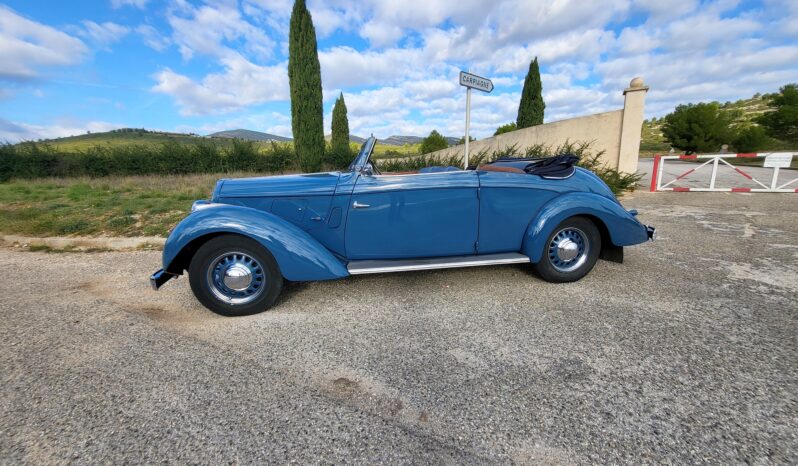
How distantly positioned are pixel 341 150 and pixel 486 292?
15708mm

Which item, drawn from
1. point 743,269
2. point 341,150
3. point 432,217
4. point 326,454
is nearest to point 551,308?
point 432,217

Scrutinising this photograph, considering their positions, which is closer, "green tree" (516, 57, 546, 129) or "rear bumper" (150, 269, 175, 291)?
"rear bumper" (150, 269, 175, 291)

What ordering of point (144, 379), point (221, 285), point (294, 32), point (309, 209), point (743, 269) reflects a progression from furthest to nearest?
point (294, 32) → point (743, 269) → point (309, 209) → point (221, 285) → point (144, 379)

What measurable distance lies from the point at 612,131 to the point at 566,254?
9643mm

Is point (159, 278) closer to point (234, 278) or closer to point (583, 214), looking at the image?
point (234, 278)

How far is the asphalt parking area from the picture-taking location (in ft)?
5.03

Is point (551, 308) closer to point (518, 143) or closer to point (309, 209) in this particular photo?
point (309, 209)

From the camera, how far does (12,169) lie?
16.1m

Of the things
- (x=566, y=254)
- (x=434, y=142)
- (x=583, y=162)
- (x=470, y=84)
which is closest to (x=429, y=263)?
(x=566, y=254)

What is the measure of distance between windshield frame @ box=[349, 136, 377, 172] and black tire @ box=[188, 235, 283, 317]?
4.10 feet

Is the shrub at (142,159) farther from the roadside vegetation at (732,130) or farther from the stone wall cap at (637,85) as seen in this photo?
the roadside vegetation at (732,130)

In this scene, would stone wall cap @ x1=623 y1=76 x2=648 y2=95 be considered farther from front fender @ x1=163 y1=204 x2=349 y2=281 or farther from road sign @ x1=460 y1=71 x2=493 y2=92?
front fender @ x1=163 y1=204 x2=349 y2=281

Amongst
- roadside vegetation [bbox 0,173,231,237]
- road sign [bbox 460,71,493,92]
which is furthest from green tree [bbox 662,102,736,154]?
→ roadside vegetation [bbox 0,173,231,237]

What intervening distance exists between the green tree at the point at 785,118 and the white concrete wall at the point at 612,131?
104 feet
